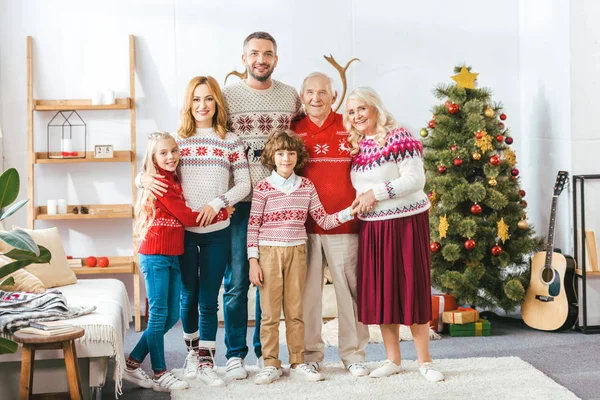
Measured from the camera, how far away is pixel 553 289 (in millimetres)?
4977

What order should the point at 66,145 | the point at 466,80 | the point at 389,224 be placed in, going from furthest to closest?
the point at 66,145 → the point at 466,80 → the point at 389,224

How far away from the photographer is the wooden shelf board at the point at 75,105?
5414 mm

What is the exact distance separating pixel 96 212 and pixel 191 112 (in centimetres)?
207

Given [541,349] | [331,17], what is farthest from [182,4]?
[541,349]

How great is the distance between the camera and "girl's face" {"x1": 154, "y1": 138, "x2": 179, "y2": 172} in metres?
3.65

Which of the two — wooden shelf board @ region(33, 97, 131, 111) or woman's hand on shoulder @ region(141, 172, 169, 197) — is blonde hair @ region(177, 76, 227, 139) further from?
wooden shelf board @ region(33, 97, 131, 111)

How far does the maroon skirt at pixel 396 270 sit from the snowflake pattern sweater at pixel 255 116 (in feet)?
2.01

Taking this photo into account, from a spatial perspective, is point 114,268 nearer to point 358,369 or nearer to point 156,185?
A: point 156,185

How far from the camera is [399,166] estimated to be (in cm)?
377

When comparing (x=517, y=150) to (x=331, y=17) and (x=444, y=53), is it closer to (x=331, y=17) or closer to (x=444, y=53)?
(x=444, y=53)

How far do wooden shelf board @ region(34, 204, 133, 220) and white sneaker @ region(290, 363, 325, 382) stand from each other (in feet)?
6.90

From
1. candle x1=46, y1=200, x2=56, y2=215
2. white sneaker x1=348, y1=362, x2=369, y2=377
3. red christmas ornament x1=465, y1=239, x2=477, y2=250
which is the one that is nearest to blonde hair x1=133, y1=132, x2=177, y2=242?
white sneaker x1=348, y1=362, x2=369, y2=377

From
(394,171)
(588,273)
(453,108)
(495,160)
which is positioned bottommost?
(588,273)

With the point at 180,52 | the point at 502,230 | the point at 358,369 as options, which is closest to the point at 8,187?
the point at 358,369
